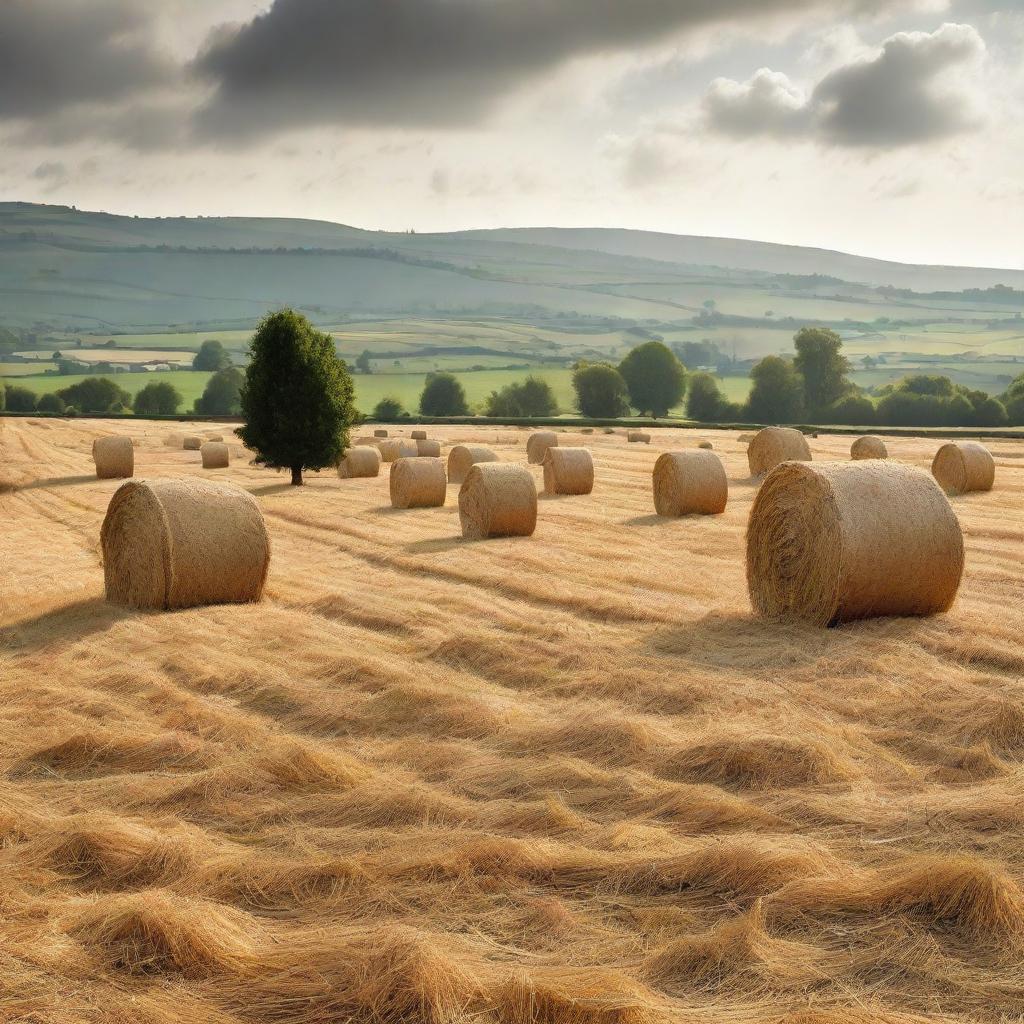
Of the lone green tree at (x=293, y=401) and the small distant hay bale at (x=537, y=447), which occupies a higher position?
the lone green tree at (x=293, y=401)

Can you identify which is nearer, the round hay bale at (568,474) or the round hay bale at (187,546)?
the round hay bale at (187,546)

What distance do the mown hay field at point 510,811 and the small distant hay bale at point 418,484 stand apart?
35.1ft

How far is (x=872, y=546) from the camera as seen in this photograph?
11.8 m

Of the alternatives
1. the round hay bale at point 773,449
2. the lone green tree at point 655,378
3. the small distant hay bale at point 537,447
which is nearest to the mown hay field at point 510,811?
the round hay bale at point 773,449

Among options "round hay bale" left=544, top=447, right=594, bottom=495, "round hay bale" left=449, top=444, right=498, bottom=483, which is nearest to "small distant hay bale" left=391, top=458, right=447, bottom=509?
"round hay bale" left=544, top=447, right=594, bottom=495

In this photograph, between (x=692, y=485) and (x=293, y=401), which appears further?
(x=293, y=401)

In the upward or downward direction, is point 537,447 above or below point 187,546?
below

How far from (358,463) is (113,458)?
6.70 metres

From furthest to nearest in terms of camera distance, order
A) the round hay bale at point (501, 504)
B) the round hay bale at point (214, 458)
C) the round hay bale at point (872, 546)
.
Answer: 1. the round hay bale at point (214, 458)
2. the round hay bale at point (501, 504)
3. the round hay bale at point (872, 546)

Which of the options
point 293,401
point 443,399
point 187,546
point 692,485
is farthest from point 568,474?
point 443,399

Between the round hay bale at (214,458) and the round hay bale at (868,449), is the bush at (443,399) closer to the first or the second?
the round hay bale at (214,458)

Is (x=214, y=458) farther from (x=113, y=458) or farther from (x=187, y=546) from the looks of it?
(x=187, y=546)

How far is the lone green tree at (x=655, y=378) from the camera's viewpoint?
302 feet

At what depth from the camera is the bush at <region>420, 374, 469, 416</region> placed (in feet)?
283
